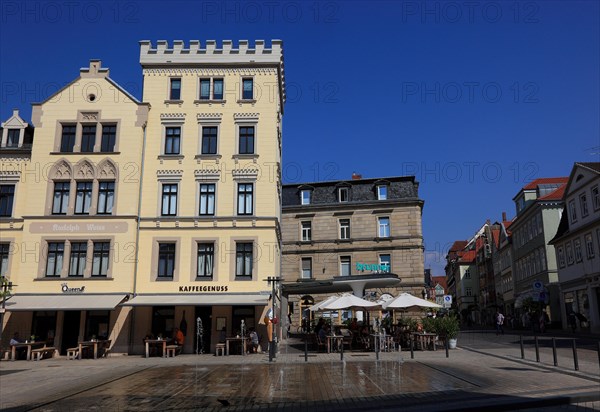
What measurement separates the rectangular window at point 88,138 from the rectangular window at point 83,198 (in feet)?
6.80

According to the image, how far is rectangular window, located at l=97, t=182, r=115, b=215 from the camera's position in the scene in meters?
28.2

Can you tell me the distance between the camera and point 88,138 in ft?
96.0

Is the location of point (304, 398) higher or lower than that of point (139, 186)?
lower

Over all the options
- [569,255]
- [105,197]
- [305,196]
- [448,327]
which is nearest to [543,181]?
[569,255]

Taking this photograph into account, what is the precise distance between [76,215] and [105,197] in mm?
1770

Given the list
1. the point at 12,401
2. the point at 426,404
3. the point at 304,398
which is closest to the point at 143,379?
the point at 12,401

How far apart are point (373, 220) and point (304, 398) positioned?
3597 cm

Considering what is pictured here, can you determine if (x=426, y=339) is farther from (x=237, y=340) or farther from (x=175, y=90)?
(x=175, y=90)

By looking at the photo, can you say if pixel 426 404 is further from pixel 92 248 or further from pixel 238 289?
pixel 92 248

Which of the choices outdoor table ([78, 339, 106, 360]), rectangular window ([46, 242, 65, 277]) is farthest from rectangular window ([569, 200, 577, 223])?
rectangular window ([46, 242, 65, 277])

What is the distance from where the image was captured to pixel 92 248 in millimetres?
27625

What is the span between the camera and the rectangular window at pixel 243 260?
27797 mm

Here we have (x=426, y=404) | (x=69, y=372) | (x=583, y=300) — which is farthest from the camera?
(x=583, y=300)

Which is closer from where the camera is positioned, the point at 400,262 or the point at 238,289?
the point at 238,289
